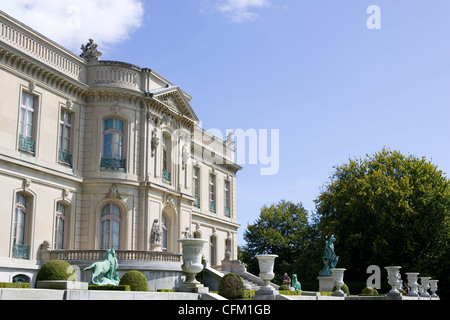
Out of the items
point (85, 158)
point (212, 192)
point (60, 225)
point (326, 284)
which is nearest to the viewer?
point (60, 225)

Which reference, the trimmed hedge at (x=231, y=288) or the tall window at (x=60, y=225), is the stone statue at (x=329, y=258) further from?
the tall window at (x=60, y=225)

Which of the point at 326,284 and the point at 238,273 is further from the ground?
the point at 238,273

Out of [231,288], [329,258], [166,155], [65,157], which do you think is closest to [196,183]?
[166,155]

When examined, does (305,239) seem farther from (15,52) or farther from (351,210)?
(15,52)

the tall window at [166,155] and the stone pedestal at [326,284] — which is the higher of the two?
the tall window at [166,155]

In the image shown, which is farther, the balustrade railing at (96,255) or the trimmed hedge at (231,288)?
the balustrade railing at (96,255)

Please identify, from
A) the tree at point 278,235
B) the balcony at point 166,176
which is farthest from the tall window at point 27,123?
the tree at point 278,235

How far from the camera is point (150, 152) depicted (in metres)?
30.2

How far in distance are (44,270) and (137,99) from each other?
15.1m

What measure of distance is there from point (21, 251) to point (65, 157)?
5.08 m

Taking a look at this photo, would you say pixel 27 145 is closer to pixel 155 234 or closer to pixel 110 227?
pixel 110 227

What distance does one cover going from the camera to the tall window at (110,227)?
28.0 m

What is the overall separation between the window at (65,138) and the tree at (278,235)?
38.4m

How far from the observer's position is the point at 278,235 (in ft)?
210
